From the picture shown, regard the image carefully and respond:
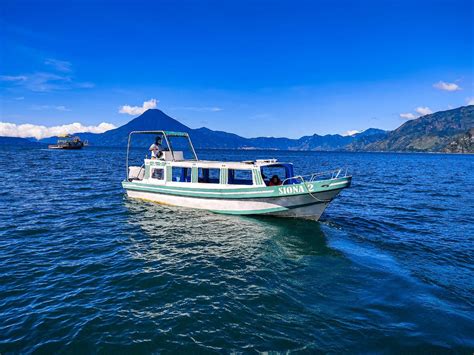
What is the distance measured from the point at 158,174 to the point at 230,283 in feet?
51.9

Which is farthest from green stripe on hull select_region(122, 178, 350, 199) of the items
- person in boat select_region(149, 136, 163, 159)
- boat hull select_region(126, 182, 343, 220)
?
person in boat select_region(149, 136, 163, 159)

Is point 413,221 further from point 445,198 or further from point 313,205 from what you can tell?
point 445,198

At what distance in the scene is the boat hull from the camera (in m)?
18.5

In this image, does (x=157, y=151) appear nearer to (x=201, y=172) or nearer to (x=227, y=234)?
(x=201, y=172)

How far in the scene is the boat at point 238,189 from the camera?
1839 cm

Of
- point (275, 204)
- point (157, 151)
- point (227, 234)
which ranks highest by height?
point (157, 151)

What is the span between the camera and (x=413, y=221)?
20.7 meters

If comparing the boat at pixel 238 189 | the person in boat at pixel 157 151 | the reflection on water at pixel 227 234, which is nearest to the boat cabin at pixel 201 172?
the boat at pixel 238 189

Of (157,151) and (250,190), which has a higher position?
(157,151)

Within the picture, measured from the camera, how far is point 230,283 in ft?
36.1

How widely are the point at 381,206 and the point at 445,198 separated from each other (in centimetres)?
1006

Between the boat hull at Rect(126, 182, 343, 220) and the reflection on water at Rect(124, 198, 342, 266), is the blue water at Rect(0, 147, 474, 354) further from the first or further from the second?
the boat hull at Rect(126, 182, 343, 220)

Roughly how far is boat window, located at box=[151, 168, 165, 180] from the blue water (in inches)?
186

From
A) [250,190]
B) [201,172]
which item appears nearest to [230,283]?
[250,190]
